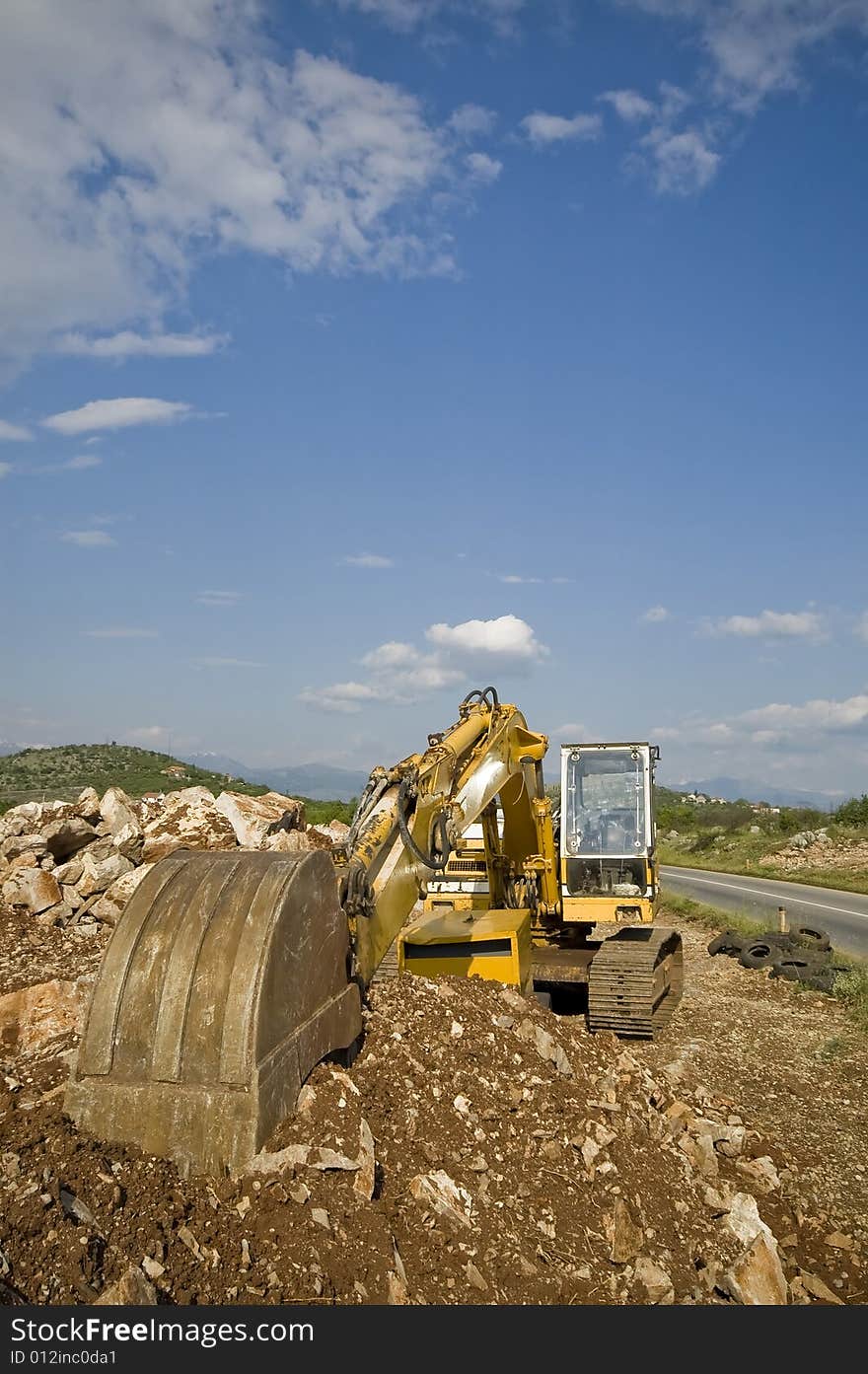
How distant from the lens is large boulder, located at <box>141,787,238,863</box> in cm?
1123

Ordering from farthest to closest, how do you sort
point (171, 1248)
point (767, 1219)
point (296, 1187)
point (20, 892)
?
point (20, 892) < point (767, 1219) < point (296, 1187) < point (171, 1248)

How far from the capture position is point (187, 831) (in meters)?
11.6

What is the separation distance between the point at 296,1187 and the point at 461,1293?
0.85 m

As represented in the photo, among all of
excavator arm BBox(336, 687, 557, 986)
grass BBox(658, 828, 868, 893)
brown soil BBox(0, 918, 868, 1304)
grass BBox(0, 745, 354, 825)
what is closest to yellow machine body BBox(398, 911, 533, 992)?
brown soil BBox(0, 918, 868, 1304)

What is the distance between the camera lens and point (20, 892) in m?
10.4

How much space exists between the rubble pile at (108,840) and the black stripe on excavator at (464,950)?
96.5 inches

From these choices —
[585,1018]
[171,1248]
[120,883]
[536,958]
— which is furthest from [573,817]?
[171,1248]

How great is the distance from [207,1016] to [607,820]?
24.4ft

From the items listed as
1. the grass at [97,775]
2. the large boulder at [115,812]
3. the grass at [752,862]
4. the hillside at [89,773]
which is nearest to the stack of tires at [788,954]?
the large boulder at [115,812]

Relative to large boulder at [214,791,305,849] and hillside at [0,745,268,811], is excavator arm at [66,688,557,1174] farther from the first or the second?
hillside at [0,745,268,811]

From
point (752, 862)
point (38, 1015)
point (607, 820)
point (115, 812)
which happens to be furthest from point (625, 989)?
point (752, 862)

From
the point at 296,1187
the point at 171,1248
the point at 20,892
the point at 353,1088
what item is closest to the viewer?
the point at 171,1248

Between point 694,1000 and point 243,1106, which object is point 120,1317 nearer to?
point 243,1106

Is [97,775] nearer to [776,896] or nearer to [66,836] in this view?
[776,896]
